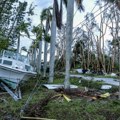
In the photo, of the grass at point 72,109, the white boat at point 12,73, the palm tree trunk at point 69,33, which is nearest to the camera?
the grass at point 72,109

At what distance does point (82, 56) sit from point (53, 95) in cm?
2713

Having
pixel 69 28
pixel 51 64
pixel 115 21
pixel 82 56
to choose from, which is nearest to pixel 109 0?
pixel 69 28

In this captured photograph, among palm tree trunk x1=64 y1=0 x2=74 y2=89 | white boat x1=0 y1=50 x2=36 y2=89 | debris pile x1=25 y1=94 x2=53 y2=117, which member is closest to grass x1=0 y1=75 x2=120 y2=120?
debris pile x1=25 y1=94 x2=53 y2=117

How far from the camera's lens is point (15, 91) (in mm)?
11781

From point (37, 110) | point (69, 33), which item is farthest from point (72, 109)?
point (69, 33)

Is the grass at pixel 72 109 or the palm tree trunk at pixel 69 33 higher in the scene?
the palm tree trunk at pixel 69 33

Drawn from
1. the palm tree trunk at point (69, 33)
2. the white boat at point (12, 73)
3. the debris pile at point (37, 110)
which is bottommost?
the debris pile at point (37, 110)

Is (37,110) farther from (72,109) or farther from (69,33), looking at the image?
(69,33)

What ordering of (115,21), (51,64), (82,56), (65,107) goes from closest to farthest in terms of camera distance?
(65,107) → (51,64) → (115,21) → (82,56)

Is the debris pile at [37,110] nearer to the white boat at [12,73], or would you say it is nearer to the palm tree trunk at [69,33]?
the palm tree trunk at [69,33]

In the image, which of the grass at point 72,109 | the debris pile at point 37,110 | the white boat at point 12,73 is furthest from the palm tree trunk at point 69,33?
the debris pile at point 37,110

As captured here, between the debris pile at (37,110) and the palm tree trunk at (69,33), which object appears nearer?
the debris pile at (37,110)

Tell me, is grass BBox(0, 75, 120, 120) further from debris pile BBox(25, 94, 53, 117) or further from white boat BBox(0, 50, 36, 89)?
white boat BBox(0, 50, 36, 89)

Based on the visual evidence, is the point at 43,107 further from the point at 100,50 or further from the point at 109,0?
the point at 100,50
